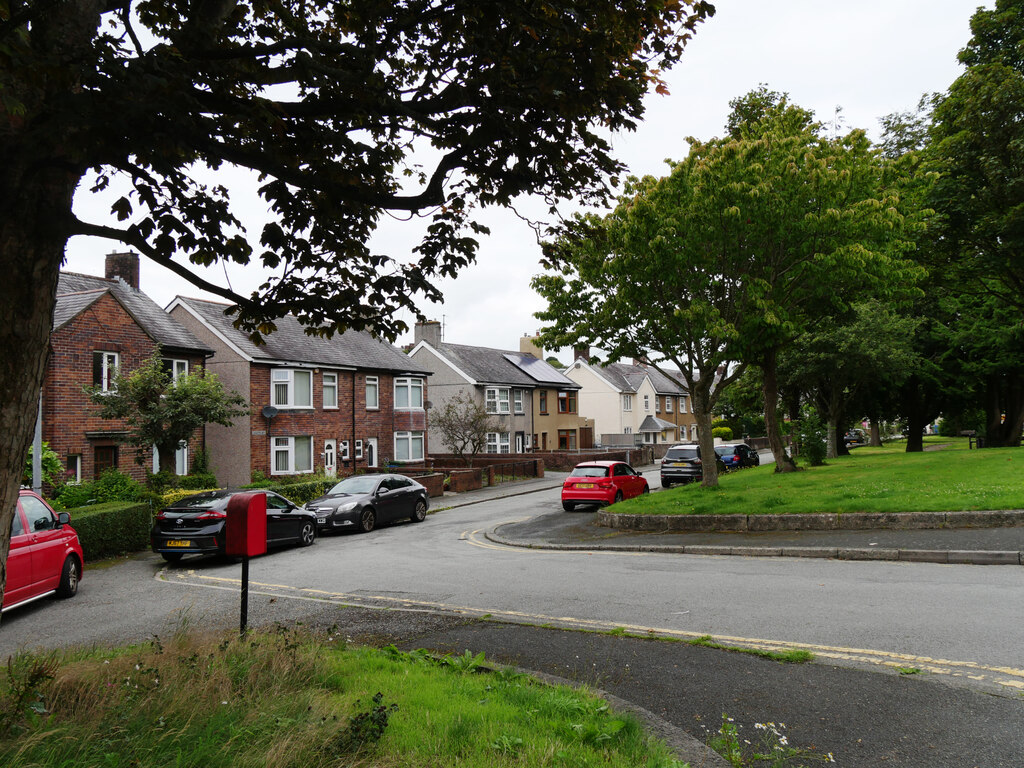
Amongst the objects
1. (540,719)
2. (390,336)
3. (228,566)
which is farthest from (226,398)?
(540,719)

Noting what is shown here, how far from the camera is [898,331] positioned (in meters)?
28.1

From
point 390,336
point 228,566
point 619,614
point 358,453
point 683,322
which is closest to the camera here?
point 390,336

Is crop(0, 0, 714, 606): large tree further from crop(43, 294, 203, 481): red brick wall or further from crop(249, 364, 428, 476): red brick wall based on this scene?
crop(249, 364, 428, 476): red brick wall

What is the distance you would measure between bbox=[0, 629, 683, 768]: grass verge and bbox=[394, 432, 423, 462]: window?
33491mm

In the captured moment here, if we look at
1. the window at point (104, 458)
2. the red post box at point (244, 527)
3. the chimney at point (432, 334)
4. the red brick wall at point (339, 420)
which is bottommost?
the red post box at point (244, 527)

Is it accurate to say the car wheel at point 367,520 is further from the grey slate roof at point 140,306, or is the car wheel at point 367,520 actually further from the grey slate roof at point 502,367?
the grey slate roof at point 502,367

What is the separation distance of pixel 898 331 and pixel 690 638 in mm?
25560

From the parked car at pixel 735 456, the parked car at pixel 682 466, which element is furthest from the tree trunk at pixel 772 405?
the parked car at pixel 735 456

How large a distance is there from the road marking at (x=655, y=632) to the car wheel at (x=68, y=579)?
156cm

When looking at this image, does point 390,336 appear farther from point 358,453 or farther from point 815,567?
point 358,453

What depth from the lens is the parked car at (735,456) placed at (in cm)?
3641

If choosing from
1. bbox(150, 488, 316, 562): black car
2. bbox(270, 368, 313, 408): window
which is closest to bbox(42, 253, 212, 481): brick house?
bbox(270, 368, 313, 408): window

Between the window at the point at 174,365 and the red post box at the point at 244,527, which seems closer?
the red post box at the point at 244,527

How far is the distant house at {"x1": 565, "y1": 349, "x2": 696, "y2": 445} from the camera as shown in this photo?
65.8 m
